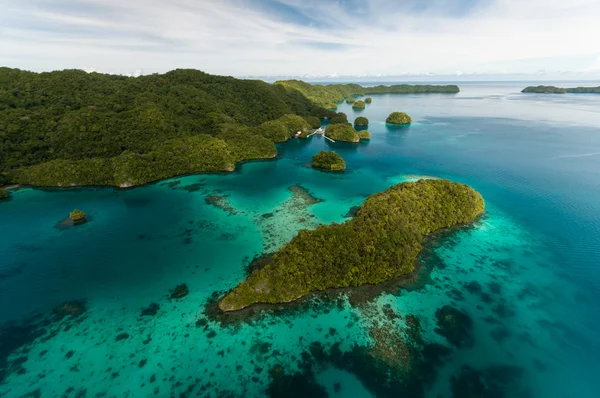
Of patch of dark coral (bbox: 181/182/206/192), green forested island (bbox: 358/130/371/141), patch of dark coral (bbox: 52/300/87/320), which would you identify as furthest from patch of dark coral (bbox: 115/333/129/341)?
green forested island (bbox: 358/130/371/141)

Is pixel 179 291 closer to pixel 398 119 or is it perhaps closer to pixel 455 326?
pixel 455 326

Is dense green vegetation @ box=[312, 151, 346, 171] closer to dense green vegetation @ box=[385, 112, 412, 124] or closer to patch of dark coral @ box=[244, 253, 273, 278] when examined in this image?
patch of dark coral @ box=[244, 253, 273, 278]

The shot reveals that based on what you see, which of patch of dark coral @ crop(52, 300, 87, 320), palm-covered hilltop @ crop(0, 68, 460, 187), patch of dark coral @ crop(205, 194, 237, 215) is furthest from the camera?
palm-covered hilltop @ crop(0, 68, 460, 187)

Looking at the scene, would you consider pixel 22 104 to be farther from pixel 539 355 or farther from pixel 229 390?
pixel 539 355

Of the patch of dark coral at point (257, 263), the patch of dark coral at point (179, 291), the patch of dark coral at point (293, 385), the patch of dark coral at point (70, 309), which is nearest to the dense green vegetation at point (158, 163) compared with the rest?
the patch of dark coral at point (70, 309)

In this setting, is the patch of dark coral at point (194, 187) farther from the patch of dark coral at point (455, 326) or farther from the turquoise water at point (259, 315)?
the patch of dark coral at point (455, 326)

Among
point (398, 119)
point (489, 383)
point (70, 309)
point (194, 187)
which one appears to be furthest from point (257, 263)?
point (398, 119)
